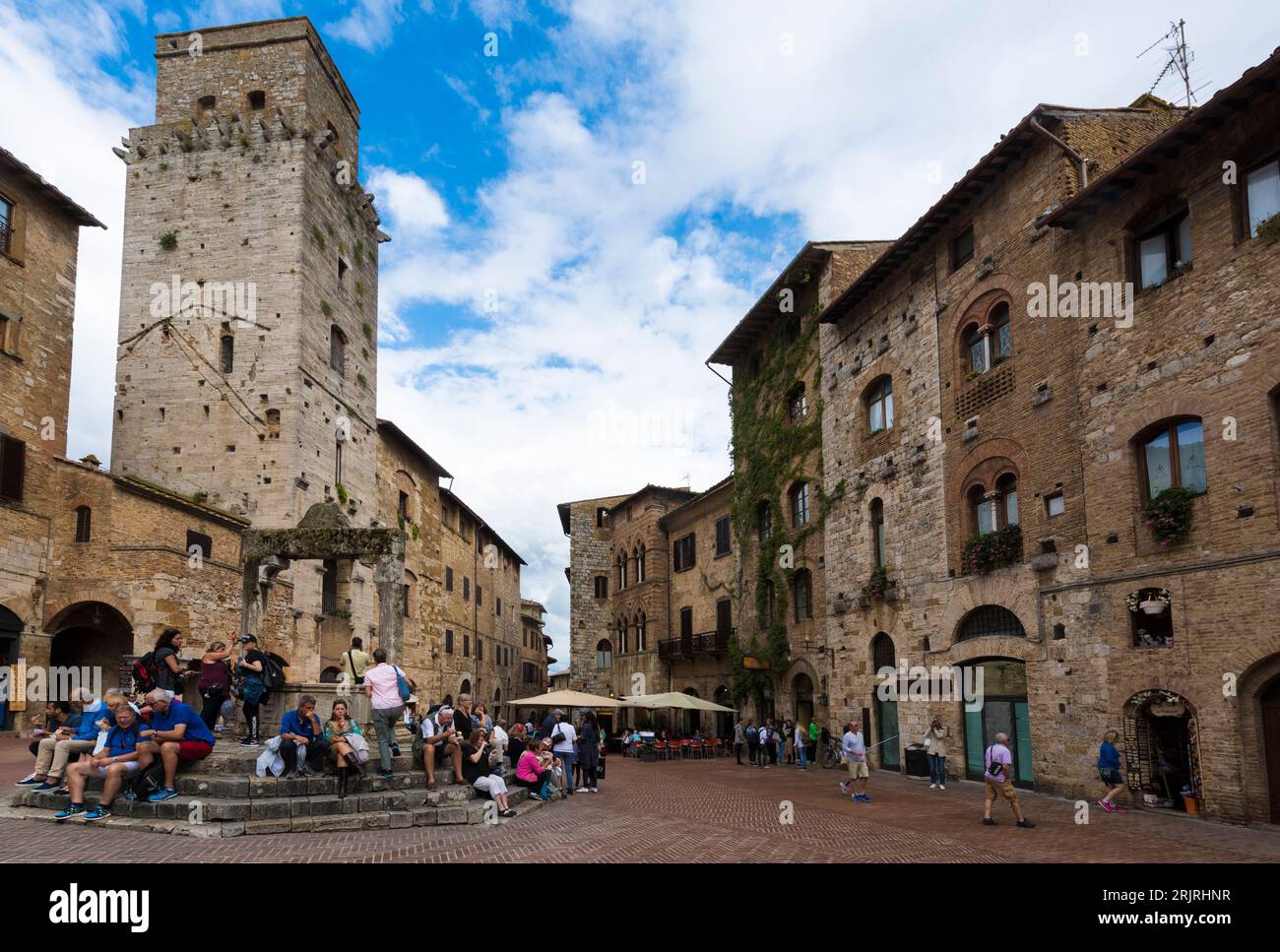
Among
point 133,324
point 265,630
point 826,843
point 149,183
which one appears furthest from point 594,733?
point 149,183

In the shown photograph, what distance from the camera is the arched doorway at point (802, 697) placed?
2821 cm

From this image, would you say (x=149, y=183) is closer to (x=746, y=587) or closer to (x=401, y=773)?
(x=746, y=587)

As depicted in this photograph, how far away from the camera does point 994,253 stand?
2020 centimetres

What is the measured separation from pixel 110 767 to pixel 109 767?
4 centimetres

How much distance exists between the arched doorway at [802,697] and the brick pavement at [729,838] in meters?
10.5

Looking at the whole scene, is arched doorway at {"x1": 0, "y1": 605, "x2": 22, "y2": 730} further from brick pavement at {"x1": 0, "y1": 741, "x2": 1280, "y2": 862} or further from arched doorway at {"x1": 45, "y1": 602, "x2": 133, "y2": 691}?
brick pavement at {"x1": 0, "y1": 741, "x2": 1280, "y2": 862}

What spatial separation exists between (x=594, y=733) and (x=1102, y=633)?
9340 mm

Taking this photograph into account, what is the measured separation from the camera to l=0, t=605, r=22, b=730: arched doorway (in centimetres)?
2127

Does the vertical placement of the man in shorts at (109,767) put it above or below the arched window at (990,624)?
below

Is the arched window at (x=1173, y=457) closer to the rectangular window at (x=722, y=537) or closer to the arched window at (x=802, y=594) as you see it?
the arched window at (x=802, y=594)

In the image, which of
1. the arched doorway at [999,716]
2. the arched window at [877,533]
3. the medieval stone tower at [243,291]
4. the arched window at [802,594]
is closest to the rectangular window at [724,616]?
the arched window at [802,594]

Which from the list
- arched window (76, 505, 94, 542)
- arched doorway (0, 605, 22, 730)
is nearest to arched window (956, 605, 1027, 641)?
arched window (76, 505, 94, 542)

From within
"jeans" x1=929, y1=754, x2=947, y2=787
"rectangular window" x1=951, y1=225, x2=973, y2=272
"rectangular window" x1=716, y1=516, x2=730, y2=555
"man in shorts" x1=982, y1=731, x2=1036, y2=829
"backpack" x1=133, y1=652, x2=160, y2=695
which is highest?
"rectangular window" x1=951, y1=225, x2=973, y2=272

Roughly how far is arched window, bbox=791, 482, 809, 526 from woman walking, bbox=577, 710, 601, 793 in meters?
12.0
